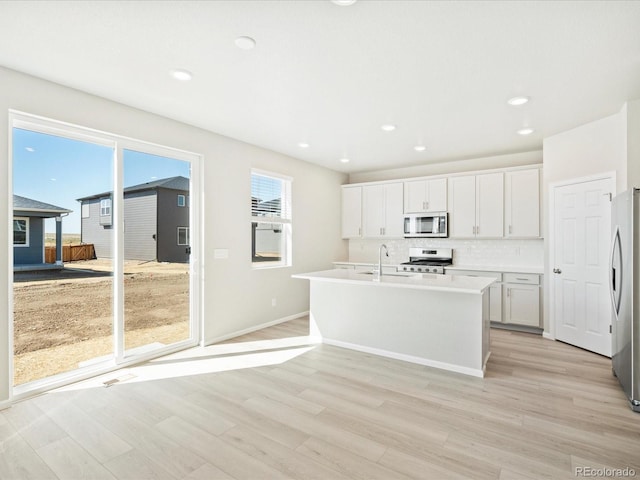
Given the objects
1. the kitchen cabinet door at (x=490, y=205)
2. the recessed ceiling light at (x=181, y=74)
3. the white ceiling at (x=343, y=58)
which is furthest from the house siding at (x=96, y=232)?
the kitchen cabinet door at (x=490, y=205)

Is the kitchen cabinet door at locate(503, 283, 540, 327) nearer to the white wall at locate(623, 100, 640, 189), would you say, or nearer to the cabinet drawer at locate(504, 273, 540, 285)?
the cabinet drawer at locate(504, 273, 540, 285)

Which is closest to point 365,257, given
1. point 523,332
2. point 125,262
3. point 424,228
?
point 424,228

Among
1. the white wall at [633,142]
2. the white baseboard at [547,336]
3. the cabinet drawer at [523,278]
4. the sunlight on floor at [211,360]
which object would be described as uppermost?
the white wall at [633,142]

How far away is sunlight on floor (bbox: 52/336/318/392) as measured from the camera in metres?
3.22

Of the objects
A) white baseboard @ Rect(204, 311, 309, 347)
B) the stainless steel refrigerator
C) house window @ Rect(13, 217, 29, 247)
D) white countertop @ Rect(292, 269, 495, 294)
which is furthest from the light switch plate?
the stainless steel refrigerator

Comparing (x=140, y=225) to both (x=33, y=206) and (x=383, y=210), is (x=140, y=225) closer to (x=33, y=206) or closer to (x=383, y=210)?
(x=33, y=206)

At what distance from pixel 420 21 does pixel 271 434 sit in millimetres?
2816

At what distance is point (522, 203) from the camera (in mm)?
5035

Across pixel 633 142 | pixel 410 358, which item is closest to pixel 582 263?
pixel 633 142

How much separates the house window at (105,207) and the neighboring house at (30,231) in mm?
346

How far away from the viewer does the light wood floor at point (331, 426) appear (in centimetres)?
200

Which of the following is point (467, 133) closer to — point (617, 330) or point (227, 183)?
point (617, 330)

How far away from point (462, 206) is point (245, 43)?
14.2 ft

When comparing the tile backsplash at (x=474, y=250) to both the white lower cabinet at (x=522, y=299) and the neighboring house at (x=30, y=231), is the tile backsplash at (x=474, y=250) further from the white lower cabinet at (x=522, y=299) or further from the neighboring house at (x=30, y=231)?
the neighboring house at (x=30, y=231)
